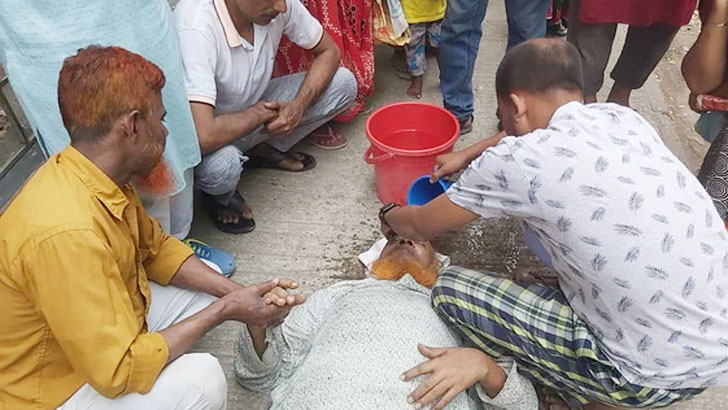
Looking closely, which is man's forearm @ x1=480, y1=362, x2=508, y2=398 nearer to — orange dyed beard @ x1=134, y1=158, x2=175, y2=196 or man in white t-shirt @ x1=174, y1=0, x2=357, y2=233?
orange dyed beard @ x1=134, y1=158, x2=175, y2=196

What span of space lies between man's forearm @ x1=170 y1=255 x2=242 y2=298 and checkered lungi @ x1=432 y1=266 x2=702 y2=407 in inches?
25.2

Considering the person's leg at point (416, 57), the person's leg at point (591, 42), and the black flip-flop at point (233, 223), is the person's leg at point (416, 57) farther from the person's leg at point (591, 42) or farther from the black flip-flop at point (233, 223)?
the black flip-flop at point (233, 223)

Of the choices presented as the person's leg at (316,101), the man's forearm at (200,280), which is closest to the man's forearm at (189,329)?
the man's forearm at (200,280)

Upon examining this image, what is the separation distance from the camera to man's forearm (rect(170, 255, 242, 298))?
1.86m

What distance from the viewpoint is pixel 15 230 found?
1267 millimetres

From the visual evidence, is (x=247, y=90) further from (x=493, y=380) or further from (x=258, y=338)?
(x=493, y=380)

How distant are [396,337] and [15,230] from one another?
0.90 metres

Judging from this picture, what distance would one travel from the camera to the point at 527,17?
288cm

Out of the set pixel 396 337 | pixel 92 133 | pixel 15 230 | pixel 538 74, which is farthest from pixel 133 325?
pixel 538 74

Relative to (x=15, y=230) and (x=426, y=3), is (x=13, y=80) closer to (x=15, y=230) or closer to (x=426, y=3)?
(x=15, y=230)

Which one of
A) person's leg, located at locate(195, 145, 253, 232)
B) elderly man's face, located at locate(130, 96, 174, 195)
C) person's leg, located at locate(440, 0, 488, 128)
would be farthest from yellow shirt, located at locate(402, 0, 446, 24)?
elderly man's face, located at locate(130, 96, 174, 195)

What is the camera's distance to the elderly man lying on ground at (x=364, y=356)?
1443mm

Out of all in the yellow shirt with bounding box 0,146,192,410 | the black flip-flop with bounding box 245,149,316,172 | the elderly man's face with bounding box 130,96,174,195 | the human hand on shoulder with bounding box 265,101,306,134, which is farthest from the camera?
the black flip-flop with bounding box 245,149,316,172

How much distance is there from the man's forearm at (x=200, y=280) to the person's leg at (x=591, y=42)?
5.89 feet
